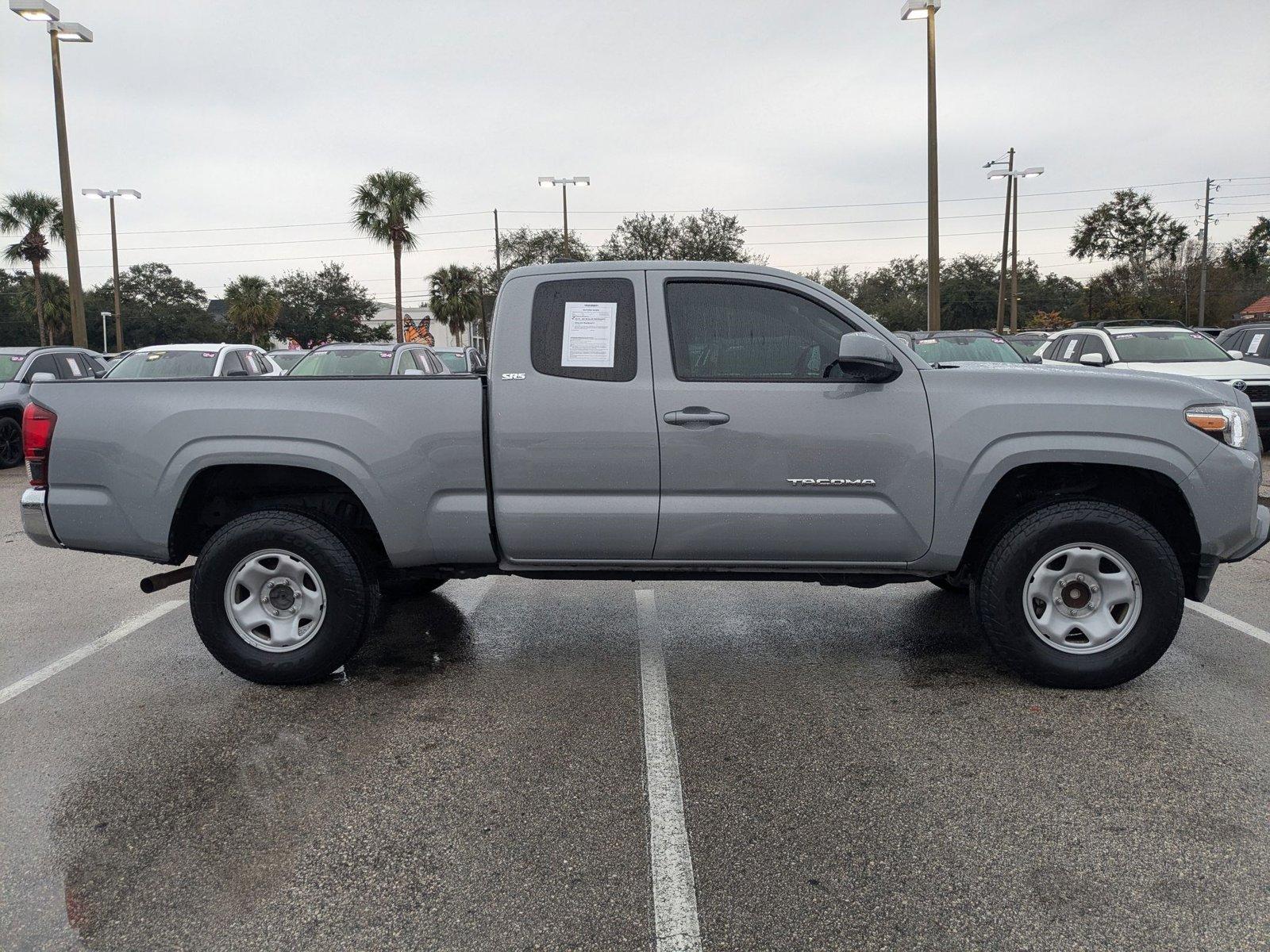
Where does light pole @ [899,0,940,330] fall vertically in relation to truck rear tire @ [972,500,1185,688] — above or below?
above

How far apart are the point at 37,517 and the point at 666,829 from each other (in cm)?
351

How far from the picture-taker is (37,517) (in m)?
4.58

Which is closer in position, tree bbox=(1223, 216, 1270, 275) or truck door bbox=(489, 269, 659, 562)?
truck door bbox=(489, 269, 659, 562)

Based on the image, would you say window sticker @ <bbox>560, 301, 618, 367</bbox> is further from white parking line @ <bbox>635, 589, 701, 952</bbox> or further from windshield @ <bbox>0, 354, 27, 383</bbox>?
windshield @ <bbox>0, 354, 27, 383</bbox>

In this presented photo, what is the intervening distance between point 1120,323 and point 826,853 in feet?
47.4

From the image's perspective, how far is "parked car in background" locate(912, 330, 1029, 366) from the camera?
1395cm

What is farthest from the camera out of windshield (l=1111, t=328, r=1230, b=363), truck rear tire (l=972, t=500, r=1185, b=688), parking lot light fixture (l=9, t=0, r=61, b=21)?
parking lot light fixture (l=9, t=0, r=61, b=21)

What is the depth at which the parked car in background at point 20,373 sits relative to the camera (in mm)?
13492

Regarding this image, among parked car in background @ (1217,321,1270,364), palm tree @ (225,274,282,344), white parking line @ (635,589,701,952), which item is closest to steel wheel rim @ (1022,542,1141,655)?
white parking line @ (635,589,701,952)

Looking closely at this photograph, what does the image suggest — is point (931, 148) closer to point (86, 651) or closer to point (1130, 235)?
point (86, 651)

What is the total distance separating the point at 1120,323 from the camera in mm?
14945

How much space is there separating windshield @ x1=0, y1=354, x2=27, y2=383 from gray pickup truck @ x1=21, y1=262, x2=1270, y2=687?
11937 mm

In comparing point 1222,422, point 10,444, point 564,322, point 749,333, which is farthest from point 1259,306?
point 564,322

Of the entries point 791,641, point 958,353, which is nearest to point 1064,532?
point 791,641
